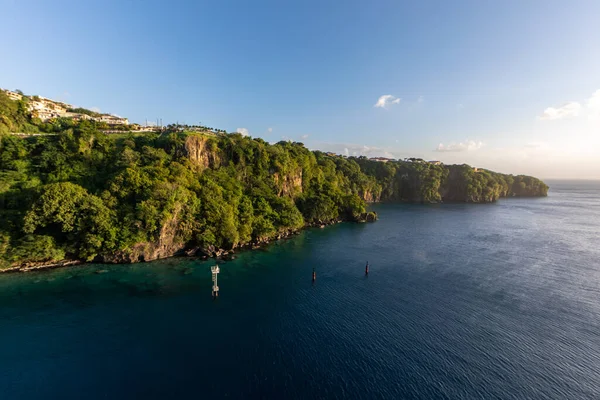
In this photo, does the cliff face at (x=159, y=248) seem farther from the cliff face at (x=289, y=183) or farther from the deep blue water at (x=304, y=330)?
the cliff face at (x=289, y=183)

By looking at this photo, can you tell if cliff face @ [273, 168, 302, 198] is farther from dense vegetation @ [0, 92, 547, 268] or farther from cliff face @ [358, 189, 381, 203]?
cliff face @ [358, 189, 381, 203]

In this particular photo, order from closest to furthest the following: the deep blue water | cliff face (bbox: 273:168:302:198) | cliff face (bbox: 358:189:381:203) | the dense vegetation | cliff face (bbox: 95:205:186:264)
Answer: the deep blue water, the dense vegetation, cliff face (bbox: 95:205:186:264), cliff face (bbox: 273:168:302:198), cliff face (bbox: 358:189:381:203)

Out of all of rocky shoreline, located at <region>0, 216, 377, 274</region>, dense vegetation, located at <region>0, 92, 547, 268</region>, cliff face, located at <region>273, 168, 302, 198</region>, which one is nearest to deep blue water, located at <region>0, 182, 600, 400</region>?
rocky shoreline, located at <region>0, 216, 377, 274</region>

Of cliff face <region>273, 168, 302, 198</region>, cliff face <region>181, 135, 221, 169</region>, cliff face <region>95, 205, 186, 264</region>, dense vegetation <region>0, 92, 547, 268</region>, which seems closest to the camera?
dense vegetation <region>0, 92, 547, 268</region>

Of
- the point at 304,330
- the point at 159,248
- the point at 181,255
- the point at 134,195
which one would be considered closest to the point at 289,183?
the point at 181,255

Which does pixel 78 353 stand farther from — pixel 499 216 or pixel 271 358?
pixel 499 216

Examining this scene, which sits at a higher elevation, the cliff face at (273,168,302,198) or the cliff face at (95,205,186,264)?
the cliff face at (273,168,302,198)

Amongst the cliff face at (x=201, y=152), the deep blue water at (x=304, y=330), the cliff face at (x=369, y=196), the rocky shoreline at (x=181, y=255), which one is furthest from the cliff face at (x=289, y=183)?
the cliff face at (x=369, y=196)
